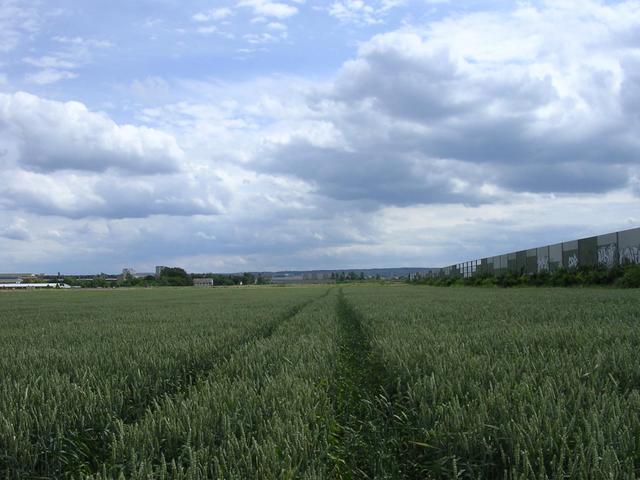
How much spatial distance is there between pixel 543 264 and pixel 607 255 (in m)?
12.7

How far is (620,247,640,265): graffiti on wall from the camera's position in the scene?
30.9m

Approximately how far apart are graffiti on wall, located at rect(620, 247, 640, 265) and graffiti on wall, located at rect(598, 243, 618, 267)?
35.0 inches

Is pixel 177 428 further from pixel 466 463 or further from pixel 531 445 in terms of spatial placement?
pixel 531 445

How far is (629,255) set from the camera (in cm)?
3181

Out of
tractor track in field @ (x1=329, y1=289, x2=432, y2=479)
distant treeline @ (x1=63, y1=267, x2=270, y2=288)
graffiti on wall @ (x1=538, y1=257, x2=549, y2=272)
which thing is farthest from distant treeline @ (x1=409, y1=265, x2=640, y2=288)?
distant treeline @ (x1=63, y1=267, x2=270, y2=288)

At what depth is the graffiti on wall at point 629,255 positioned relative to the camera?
3091 cm

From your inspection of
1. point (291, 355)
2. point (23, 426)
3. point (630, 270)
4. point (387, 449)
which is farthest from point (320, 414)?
point (630, 270)

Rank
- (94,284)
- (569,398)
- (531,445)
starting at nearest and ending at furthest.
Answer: (531,445) < (569,398) < (94,284)

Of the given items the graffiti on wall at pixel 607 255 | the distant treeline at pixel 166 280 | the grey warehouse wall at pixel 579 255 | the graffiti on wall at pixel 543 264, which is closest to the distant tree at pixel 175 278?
the distant treeline at pixel 166 280

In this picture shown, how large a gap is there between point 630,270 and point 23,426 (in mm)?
31673

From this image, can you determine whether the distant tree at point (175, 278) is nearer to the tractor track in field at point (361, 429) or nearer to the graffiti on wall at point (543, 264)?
the graffiti on wall at point (543, 264)

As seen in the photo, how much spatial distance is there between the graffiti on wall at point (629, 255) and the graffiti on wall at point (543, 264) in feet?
40.8

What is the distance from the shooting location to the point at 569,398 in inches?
152

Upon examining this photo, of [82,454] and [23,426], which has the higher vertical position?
[23,426]
